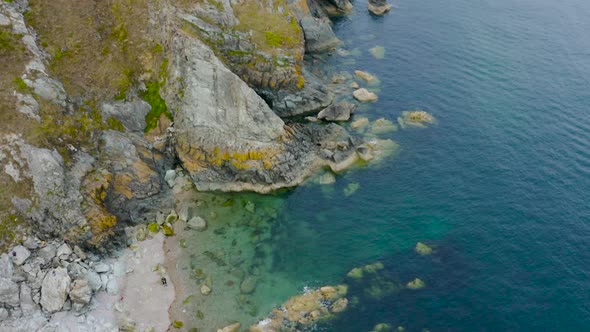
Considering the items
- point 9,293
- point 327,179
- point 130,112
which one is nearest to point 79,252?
point 9,293

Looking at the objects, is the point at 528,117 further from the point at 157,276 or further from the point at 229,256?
the point at 157,276

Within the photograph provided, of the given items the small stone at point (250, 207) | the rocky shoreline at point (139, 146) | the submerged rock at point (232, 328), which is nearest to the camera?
the submerged rock at point (232, 328)

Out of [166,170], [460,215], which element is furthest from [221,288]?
[460,215]

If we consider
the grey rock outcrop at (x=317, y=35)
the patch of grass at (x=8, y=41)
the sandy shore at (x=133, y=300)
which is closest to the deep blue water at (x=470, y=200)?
the grey rock outcrop at (x=317, y=35)

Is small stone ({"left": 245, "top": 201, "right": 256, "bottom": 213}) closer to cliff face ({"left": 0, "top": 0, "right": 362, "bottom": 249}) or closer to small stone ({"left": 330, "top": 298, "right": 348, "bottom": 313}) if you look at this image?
cliff face ({"left": 0, "top": 0, "right": 362, "bottom": 249})

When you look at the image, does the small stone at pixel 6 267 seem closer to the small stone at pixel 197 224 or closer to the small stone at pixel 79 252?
the small stone at pixel 79 252

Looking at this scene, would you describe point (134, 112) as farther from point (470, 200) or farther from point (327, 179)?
point (470, 200)
